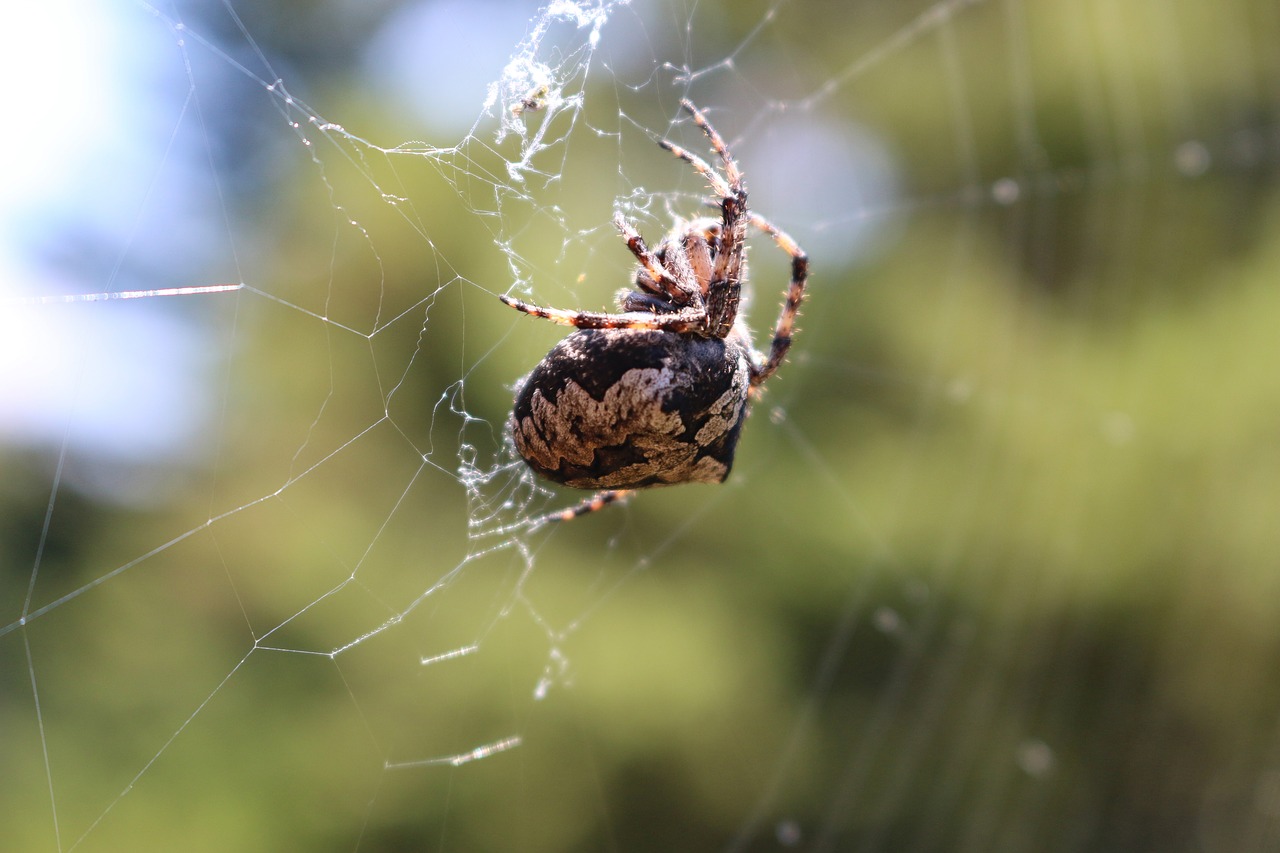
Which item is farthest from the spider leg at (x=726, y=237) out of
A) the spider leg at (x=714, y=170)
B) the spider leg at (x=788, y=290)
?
the spider leg at (x=788, y=290)

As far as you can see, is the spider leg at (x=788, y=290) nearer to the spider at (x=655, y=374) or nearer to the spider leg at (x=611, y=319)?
the spider at (x=655, y=374)

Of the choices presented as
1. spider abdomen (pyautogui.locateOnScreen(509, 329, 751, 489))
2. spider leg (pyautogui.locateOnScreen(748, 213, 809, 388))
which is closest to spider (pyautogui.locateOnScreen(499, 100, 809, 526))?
spider abdomen (pyautogui.locateOnScreen(509, 329, 751, 489))

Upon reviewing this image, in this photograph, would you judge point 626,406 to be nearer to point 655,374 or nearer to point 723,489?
point 655,374

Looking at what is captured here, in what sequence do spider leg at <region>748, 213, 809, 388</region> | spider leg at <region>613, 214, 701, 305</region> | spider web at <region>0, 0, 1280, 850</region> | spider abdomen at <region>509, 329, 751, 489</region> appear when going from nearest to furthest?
spider abdomen at <region>509, 329, 751, 489</region>
spider leg at <region>613, 214, 701, 305</region>
spider leg at <region>748, 213, 809, 388</region>
spider web at <region>0, 0, 1280, 850</region>

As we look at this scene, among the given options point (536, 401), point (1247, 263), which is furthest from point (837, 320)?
point (536, 401)

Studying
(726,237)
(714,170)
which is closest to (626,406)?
(726,237)

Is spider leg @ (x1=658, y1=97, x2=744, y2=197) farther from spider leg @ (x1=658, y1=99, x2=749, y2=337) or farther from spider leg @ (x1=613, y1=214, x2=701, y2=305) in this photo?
spider leg @ (x1=613, y1=214, x2=701, y2=305)

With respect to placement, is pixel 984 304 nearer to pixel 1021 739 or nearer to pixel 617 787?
pixel 1021 739
